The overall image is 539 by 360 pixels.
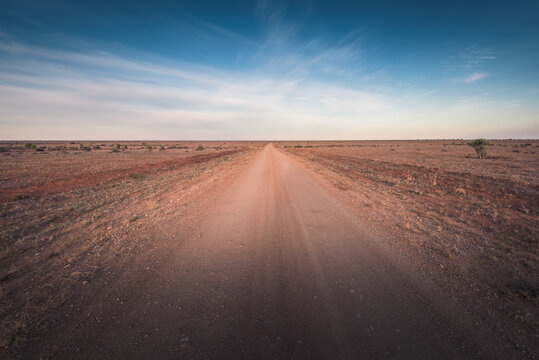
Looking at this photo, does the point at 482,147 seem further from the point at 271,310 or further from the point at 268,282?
the point at 271,310

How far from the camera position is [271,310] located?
10.4 feet

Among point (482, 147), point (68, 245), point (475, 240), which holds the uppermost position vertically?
point (482, 147)

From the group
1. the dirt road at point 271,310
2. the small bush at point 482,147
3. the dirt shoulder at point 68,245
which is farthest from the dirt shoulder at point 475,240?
the small bush at point 482,147

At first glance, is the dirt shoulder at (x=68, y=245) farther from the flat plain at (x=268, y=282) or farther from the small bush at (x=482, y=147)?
the small bush at (x=482, y=147)

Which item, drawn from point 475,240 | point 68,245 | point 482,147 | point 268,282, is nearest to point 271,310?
point 268,282

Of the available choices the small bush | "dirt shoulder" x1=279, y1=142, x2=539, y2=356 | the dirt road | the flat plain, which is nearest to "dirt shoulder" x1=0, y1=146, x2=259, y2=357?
the flat plain

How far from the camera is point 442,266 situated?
4340mm

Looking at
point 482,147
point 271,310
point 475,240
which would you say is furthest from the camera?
point 482,147

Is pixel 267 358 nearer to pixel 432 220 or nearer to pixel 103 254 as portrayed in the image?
pixel 103 254

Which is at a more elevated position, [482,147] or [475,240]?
[482,147]

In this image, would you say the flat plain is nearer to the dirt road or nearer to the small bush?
the dirt road

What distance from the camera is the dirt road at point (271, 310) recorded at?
2.58 metres

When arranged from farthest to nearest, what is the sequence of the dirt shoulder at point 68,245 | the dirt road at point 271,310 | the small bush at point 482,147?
1. the small bush at point 482,147
2. the dirt shoulder at point 68,245
3. the dirt road at point 271,310

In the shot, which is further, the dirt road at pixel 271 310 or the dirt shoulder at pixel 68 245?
the dirt shoulder at pixel 68 245
